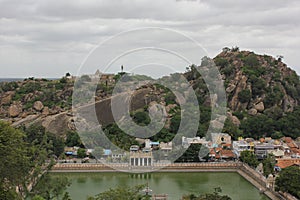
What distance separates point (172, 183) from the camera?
70.4ft

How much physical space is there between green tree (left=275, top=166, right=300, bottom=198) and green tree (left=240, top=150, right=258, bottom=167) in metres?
4.66

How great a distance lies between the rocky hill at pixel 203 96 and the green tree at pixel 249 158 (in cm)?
468

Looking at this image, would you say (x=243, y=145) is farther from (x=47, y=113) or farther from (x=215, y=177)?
(x=47, y=113)

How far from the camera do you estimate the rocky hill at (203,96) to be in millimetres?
30531

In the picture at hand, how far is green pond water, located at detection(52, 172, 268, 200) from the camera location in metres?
19.7

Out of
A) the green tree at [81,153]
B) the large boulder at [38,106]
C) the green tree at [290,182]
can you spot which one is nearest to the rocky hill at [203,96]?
the large boulder at [38,106]

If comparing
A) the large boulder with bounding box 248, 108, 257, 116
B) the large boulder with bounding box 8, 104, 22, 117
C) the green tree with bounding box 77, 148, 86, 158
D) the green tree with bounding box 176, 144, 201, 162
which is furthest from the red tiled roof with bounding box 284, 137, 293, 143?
the large boulder with bounding box 8, 104, 22, 117

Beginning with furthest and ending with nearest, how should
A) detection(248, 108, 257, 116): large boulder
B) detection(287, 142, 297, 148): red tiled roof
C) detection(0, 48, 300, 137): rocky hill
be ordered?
detection(248, 108, 257, 116): large boulder → detection(0, 48, 300, 137): rocky hill → detection(287, 142, 297, 148): red tiled roof

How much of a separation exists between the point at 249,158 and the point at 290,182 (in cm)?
552

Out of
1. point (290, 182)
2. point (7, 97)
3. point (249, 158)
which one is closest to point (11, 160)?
point (290, 182)

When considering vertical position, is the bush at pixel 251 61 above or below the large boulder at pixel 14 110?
above

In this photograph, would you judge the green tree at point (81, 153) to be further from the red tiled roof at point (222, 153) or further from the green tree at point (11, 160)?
the green tree at point (11, 160)

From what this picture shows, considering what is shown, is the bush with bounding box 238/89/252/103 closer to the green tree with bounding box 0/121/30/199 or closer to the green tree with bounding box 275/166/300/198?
the green tree with bounding box 275/166/300/198

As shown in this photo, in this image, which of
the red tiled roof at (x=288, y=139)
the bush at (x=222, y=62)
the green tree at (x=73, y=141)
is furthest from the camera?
the bush at (x=222, y=62)
